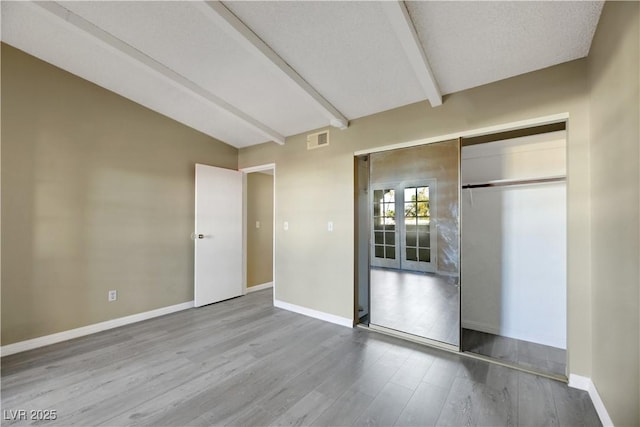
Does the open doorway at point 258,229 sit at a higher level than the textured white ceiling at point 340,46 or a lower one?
lower

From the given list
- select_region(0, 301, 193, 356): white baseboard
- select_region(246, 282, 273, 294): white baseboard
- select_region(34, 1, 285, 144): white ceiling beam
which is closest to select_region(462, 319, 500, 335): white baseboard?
select_region(246, 282, 273, 294): white baseboard

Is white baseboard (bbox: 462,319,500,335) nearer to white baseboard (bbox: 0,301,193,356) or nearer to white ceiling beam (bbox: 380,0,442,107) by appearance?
white ceiling beam (bbox: 380,0,442,107)

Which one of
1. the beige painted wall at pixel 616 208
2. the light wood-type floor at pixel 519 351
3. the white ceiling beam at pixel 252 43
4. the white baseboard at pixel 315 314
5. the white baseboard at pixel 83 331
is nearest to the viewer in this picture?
the beige painted wall at pixel 616 208

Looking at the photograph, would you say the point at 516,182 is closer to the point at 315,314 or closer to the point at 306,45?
the point at 306,45

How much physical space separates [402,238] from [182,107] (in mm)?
3336

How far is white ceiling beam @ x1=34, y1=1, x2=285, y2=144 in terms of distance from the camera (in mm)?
2101

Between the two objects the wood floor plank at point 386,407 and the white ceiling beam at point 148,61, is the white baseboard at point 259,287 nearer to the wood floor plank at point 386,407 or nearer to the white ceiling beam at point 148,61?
the white ceiling beam at point 148,61

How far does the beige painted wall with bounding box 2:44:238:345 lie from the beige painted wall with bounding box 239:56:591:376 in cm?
141

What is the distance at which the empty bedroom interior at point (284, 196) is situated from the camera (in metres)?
1.50

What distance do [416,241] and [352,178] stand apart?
110cm

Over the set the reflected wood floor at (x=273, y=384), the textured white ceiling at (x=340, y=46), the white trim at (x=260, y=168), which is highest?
the textured white ceiling at (x=340, y=46)

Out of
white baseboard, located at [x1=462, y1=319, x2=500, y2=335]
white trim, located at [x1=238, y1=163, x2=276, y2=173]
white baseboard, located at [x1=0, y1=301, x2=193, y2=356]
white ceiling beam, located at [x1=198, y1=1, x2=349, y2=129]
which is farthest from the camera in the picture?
white trim, located at [x1=238, y1=163, x2=276, y2=173]

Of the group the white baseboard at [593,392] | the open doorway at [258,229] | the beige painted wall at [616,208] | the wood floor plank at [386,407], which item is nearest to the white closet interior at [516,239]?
the white baseboard at [593,392]

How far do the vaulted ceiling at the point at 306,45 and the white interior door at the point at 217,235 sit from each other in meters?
1.36
